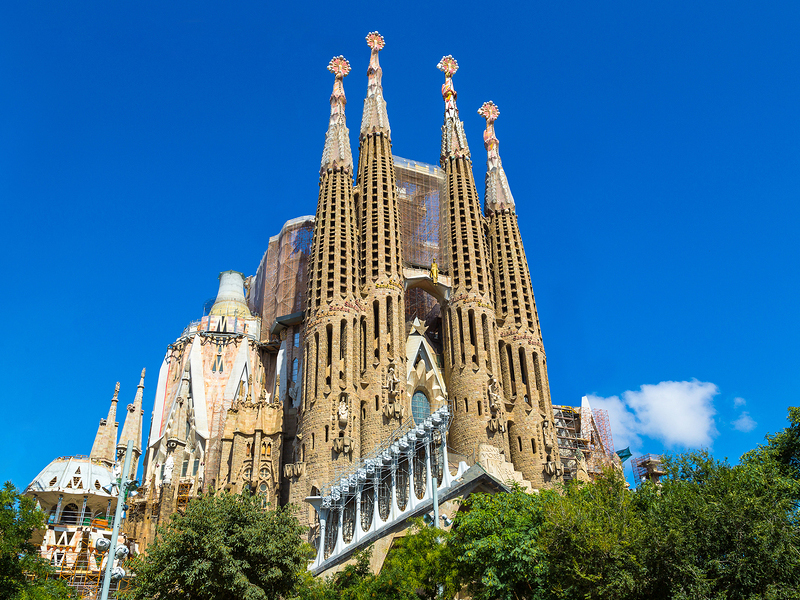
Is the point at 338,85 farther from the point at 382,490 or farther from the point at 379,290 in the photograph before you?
the point at 382,490

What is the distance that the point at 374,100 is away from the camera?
186 feet

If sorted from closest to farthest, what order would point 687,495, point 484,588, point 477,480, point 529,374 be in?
point 687,495
point 484,588
point 477,480
point 529,374

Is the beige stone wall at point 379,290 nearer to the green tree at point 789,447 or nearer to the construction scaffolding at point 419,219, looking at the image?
the construction scaffolding at point 419,219

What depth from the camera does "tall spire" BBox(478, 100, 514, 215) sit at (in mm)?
56125

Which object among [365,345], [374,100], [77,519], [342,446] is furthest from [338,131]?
[77,519]

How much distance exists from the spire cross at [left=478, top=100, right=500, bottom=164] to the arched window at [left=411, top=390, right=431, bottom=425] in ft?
65.7

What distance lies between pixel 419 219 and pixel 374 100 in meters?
9.66

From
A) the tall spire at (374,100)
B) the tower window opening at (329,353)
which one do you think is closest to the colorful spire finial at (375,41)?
the tall spire at (374,100)

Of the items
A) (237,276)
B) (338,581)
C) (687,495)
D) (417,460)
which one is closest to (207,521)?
(338,581)

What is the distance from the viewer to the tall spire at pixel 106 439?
53.1 m

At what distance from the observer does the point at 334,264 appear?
46.8 m

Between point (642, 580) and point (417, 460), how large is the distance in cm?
1861

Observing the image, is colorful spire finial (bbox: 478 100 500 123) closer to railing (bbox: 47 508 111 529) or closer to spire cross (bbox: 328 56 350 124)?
spire cross (bbox: 328 56 350 124)

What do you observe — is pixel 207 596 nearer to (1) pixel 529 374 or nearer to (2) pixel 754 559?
(2) pixel 754 559
